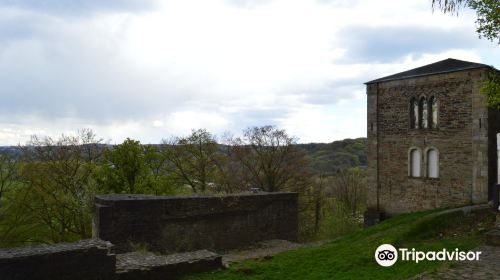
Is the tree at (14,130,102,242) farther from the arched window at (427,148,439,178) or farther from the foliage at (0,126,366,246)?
the arched window at (427,148,439,178)

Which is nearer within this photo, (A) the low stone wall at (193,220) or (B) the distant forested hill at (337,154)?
(A) the low stone wall at (193,220)

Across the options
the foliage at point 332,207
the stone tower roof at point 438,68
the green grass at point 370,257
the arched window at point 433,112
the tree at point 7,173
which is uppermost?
the stone tower roof at point 438,68

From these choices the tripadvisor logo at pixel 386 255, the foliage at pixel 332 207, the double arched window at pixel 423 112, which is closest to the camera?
the tripadvisor logo at pixel 386 255

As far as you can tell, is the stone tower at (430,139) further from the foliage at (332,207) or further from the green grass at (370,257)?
the foliage at (332,207)

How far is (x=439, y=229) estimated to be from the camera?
13.8 metres

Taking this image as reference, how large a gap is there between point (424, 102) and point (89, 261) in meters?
16.6

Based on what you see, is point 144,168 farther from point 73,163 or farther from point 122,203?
point 122,203

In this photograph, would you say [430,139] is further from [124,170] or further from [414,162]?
[124,170]

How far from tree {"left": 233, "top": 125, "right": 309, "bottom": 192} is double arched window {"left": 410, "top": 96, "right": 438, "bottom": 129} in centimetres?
1366

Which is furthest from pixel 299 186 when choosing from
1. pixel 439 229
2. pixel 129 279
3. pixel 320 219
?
pixel 129 279

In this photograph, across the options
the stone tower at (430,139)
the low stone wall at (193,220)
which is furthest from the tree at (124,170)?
the stone tower at (430,139)

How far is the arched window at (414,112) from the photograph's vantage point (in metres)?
20.3

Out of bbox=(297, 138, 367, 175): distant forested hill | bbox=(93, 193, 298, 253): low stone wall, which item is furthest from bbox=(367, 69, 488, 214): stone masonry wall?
bbox=(297, 138, 367, 175): distant forested hill

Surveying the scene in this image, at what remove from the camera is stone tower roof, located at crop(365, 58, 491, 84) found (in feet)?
60.5
